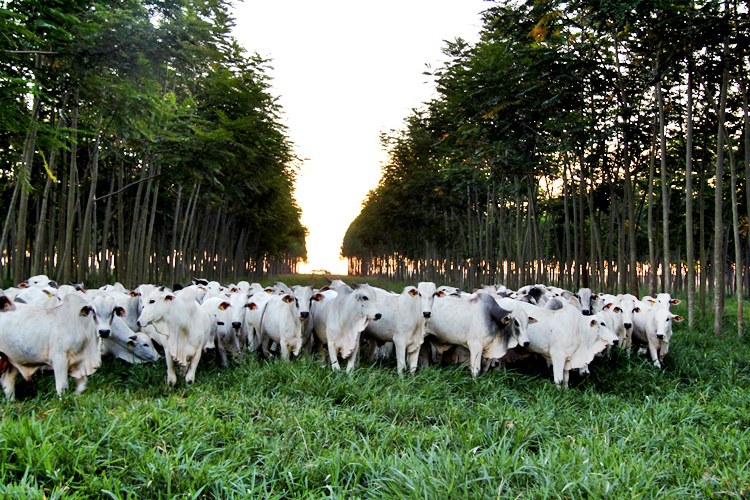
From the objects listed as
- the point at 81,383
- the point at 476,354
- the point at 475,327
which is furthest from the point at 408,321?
the point at 81,383

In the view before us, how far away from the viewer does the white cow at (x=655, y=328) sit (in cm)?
958

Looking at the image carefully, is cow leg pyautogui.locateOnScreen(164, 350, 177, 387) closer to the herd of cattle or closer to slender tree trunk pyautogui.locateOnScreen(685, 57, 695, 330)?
the herd of cattle

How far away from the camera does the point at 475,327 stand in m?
8.61

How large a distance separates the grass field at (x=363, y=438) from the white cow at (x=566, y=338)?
0.66 meters

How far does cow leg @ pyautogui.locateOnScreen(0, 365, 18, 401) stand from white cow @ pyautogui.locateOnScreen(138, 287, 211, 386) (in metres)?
1.54

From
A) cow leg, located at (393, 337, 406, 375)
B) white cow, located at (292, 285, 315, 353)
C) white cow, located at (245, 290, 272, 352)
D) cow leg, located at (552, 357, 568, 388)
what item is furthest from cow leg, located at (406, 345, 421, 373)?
white cow, located at (245, 290, 272, 352)

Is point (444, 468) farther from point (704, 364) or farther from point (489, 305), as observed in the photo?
point (704, 364)

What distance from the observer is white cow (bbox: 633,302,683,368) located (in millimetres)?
9578

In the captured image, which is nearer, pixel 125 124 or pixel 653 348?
pixel 653 348

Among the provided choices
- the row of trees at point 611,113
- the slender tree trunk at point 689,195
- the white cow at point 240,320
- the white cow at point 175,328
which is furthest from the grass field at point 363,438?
the row of trees at point 611,113

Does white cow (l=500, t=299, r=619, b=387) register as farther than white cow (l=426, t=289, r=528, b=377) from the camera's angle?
No

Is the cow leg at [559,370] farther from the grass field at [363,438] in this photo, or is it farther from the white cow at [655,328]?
the white cow at [655,328]

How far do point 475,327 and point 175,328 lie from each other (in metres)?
4.42

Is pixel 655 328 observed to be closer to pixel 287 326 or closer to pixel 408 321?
pixel 408 321
